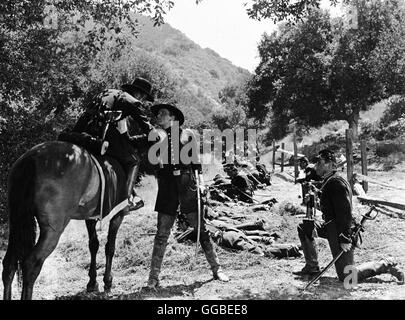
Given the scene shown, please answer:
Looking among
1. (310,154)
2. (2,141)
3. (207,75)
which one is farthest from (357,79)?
(207,75)

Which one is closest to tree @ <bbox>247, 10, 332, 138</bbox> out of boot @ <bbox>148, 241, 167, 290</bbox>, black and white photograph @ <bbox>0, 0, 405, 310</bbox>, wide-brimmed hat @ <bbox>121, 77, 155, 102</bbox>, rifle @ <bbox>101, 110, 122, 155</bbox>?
black and white photograph @ <bbox>0, 0, 405, 310</bbox>

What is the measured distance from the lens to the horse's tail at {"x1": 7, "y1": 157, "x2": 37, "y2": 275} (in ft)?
15.9

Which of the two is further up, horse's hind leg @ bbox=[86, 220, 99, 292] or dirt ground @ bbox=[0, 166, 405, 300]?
horse's hind leg @ bbox=[86, 220, 99, 292]

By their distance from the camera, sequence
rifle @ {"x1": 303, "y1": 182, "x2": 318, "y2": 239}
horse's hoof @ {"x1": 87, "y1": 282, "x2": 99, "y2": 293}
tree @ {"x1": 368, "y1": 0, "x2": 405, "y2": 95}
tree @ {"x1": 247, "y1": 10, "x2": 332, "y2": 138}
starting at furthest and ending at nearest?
tree @ {"x1": 247, "y1": 10, "x2": 332, "y2": 138}, tree @ {"x1": 368, "y1": 0, "x2": 405, "y2": 95}, rifle @ {"x1": 303, "y1": 182, "x2": 318, "y2": 239}, horse's hoof @ {"x1": 87, "y1": 282, "x2": 99, "y2": 293}

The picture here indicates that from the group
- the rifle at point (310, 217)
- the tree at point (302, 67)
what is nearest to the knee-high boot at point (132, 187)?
the rifle at point (310, 217)

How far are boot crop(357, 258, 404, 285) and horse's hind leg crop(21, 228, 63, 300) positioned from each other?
4.31 metres

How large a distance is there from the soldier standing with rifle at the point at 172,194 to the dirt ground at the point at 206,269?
39cm

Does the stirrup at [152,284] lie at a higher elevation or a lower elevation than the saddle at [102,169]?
lower

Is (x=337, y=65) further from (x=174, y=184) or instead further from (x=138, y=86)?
(x=174, y=184)

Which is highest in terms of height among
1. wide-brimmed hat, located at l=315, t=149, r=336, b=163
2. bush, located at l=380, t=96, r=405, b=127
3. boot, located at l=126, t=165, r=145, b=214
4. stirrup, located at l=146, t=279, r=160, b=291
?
bush, located at l=380, t=96, r=405, b=127

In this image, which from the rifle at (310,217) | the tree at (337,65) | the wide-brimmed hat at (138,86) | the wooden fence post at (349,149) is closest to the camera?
the wide-brimmed hat at (138,86)

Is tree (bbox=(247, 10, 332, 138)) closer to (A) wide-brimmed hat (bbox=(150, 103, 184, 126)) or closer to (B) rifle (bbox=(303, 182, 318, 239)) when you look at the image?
(B) rifle (bbox=(303, 182, 318, 239))

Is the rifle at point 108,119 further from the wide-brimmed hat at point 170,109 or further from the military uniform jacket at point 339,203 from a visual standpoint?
the military uniform jacket at point 339,203

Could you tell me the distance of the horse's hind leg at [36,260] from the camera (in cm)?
473
